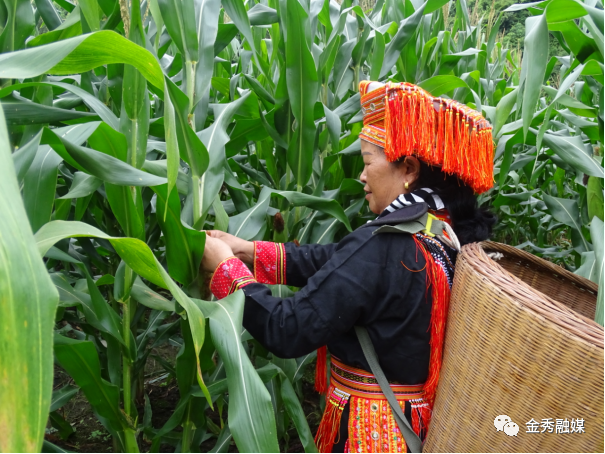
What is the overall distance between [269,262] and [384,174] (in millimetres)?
434

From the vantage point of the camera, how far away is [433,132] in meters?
1.37

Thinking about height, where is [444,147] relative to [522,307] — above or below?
above

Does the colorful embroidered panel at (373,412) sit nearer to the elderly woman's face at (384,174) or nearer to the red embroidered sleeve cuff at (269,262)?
the red embroidered sleeve cuff at (269,262)

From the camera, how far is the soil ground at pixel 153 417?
2.10 m

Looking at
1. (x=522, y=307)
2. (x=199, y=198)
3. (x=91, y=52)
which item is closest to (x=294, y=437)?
(x=199, y=198)

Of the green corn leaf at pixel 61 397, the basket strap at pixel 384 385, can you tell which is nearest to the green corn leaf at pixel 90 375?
the green corn leaf at pixel 61 397

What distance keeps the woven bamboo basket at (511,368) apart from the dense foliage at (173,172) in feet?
0.85

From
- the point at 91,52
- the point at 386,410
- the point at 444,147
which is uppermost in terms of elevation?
the point at 91,52

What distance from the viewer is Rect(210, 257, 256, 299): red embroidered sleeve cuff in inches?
49.3

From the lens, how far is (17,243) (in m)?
0.41

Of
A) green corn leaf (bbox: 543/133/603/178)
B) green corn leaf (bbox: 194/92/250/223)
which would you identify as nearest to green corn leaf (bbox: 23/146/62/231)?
green corn leaf (bbox: 194/92/250/223)

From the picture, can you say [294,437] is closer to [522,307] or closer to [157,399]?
[157,399]

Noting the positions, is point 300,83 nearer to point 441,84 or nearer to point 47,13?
point 441,84

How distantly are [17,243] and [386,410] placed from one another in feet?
3.84
